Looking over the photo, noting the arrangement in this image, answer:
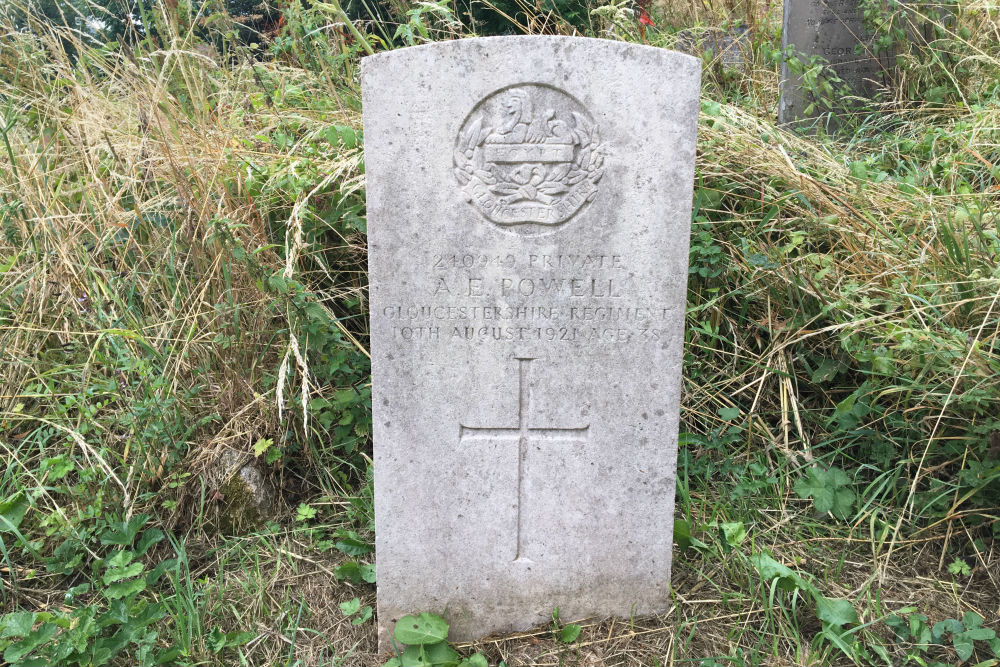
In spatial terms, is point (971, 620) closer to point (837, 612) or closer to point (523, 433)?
point (837, 612)

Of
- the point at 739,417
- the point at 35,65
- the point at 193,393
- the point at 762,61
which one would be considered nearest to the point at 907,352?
the point at 739,417

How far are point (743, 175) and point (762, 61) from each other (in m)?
2.12

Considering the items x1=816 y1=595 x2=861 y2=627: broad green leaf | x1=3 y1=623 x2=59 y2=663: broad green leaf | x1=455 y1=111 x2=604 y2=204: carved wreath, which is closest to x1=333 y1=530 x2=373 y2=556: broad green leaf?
x1=3 y1=623 x2=59 y2=663: broad green leaf

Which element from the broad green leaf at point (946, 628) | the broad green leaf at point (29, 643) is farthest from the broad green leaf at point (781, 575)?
the broad green leaf at point (29, 643)

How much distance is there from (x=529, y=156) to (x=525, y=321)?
448 mm

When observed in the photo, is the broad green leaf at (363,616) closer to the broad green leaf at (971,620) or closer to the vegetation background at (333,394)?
the vegetation background at (333,394)

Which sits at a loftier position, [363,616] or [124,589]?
[124,589]

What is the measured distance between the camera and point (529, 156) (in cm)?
188

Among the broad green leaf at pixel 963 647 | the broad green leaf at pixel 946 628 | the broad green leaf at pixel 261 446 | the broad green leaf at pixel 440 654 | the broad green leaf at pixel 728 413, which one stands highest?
the broad green leaf at pixel 728 413

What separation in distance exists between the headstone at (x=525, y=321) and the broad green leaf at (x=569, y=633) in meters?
0.07

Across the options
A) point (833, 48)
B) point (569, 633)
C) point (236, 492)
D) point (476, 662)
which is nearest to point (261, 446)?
point (236, 492)

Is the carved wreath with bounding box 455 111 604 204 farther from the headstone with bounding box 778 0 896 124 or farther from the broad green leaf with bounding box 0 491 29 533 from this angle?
the headstone with bounding box 778 0 896 124

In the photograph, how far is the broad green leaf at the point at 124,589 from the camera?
2164 mm

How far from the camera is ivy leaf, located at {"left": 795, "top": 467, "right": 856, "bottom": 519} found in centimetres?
247
